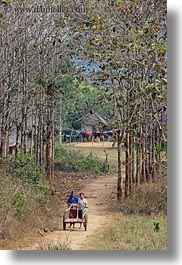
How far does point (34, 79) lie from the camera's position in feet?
18.7

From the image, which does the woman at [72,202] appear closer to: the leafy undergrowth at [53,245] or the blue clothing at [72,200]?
Result: the blue clothing at [72,200]

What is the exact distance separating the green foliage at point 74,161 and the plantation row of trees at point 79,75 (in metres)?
0.05

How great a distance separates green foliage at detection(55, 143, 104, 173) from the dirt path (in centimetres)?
8

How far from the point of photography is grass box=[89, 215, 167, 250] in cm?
550

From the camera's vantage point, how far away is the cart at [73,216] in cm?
561

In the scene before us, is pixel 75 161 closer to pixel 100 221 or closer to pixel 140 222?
pixel 100 221

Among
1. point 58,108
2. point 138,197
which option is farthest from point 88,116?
point 138,197

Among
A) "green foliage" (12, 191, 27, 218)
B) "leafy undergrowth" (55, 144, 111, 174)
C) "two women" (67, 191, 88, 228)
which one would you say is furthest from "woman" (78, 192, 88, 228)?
"green foliage" (12, 191, 27, 218)

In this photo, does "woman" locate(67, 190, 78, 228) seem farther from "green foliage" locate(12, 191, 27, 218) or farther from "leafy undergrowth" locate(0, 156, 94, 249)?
"green foliage" locate(12, 191, 27, 218)

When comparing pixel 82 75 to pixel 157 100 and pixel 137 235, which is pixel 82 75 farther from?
pixel 137 235

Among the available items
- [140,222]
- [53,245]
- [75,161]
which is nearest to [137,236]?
[140,222]

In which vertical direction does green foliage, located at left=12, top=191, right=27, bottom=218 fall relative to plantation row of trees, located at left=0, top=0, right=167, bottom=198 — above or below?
below

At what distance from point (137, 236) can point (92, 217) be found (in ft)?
0.95

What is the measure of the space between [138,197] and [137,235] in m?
0.27
